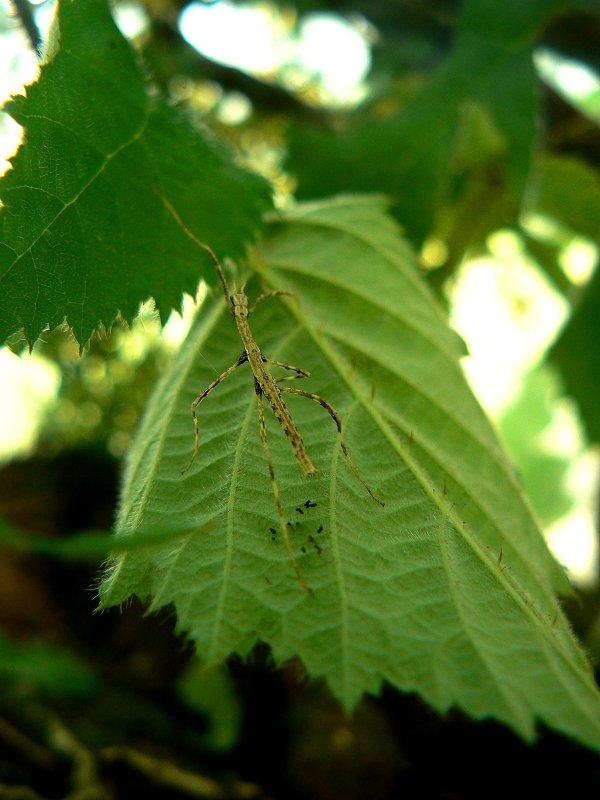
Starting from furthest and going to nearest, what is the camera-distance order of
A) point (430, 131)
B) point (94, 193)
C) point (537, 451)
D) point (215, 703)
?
1. point (537, 451)
2. point (430, 131)
3. point (215, 703)
4. point (94, 193)

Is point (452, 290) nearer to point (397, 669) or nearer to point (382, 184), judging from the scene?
point (382, 184)

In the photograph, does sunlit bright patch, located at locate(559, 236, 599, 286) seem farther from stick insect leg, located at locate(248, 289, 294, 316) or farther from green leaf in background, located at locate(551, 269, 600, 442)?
stick insect leg, located at locate(248, 289, 294, 316)

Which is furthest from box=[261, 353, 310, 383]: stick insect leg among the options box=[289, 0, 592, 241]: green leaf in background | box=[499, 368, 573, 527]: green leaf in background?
box=[499, 368, 573, 527]: green leaf in background

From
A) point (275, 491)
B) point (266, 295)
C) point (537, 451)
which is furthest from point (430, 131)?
point (537, 451)

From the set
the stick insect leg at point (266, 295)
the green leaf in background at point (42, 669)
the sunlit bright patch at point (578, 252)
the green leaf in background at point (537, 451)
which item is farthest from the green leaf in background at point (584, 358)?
the green leaf in background at point (42, 669)

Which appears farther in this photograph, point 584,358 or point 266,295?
point 584,358

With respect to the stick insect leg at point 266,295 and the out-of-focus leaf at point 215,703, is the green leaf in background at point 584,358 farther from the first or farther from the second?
the out-of-focus leaf at point 215,703

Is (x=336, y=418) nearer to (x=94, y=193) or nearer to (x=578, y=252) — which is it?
(x=94, y=193)

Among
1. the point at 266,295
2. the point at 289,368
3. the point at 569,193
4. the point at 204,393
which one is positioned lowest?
the point at 204,393
